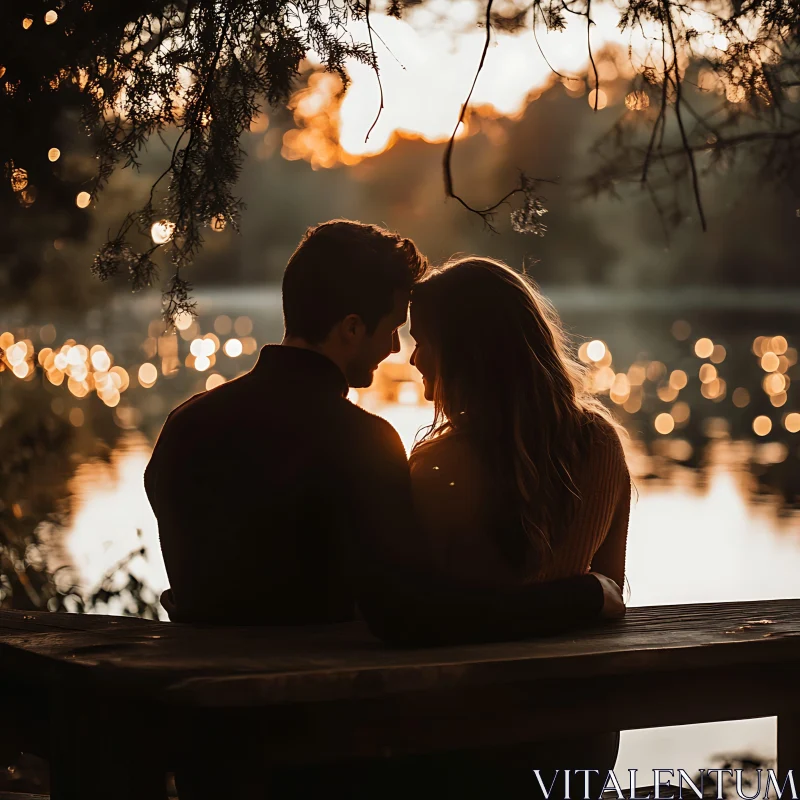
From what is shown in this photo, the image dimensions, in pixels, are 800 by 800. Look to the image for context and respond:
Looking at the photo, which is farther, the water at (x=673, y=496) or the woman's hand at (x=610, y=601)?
the water at (x=673, y=496)

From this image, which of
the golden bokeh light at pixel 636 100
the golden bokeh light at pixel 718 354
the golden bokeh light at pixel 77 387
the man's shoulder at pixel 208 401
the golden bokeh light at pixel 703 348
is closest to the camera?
the man's shoulder at pixel 208 401

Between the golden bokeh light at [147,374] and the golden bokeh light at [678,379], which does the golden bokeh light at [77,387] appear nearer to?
the golden bokeh light at [147,374]

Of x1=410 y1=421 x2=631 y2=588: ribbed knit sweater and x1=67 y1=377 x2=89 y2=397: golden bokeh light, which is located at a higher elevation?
x1=67 y1=377 x2=89 y2=397: golden bokeh light

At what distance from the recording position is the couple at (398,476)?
87.2 inches

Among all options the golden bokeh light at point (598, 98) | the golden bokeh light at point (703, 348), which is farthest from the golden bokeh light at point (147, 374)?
the golden bokeh light at point (598, 98)

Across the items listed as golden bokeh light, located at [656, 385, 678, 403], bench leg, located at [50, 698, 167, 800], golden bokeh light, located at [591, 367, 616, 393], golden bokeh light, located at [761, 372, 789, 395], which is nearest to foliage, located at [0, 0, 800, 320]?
bench leg, located at [50, 698, 167, 800]

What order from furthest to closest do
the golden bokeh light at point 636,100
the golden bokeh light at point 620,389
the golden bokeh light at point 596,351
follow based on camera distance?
the golden bokeh light at point 596,351 → the golden bokeh light at point 620,389 → the golden bokeh light at point 636,100

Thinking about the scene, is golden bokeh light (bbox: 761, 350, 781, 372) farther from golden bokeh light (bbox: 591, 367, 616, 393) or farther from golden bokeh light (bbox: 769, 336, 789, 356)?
golden bokeh light (bbox: 591, 367, 616, 393)

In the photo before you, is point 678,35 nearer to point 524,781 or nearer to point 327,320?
point 327,320

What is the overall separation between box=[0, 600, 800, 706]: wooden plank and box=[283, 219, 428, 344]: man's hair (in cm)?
62

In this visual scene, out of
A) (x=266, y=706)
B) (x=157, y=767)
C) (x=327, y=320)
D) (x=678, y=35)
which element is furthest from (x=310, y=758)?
(x=678, y=35)

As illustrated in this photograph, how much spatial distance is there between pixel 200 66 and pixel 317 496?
1.65 metres

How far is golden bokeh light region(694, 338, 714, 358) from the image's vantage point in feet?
94.8

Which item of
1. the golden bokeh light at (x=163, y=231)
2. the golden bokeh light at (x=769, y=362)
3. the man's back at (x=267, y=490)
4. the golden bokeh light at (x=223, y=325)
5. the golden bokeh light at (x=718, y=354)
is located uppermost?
the golden bokeh light at (x=223, y=325)
